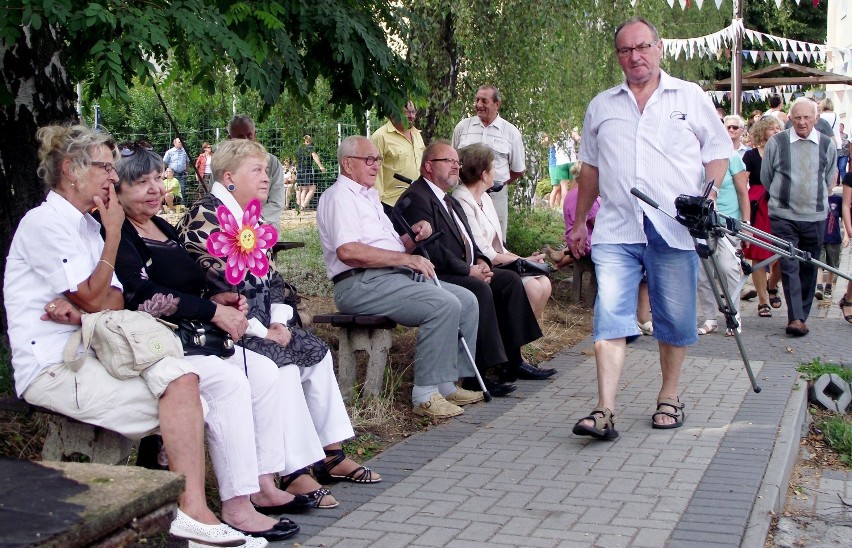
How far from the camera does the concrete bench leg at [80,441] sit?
14.1 feet

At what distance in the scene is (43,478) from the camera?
2.97 m

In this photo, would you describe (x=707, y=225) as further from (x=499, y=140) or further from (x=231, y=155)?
(x=499, y=140)

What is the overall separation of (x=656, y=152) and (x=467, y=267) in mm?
1817

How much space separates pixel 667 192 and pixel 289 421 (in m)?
A: 2.52

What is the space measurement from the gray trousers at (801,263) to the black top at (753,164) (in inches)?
42.1

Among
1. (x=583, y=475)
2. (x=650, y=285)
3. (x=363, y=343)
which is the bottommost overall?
(x=583, y=475)

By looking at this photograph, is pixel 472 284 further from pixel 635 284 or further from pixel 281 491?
pixel 281 491

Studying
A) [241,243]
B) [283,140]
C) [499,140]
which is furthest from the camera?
[283,140]

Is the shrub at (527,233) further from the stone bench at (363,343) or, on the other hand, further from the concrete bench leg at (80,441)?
the concrete bench leg at (80,441)

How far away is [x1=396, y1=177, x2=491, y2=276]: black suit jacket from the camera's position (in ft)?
24.7

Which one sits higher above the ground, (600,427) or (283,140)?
(283,140)

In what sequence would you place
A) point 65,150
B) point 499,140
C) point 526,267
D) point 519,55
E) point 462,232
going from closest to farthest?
point 65,150 < point 462,232 < point 526,267 < point 499,140 < point 519,55

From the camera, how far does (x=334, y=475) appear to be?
5.43 metres

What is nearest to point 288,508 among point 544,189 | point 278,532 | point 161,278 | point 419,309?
point 278,532
